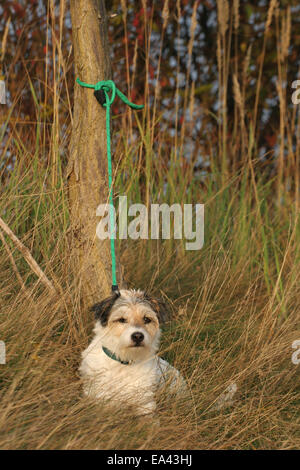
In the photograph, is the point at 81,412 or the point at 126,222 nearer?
the point at 81,412

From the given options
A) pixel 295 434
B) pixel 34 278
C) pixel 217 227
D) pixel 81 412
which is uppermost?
pixel 217 227

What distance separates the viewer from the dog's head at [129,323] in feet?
10.8

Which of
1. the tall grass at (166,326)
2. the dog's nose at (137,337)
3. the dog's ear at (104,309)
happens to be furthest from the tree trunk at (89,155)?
the dog's nose at (137,337)

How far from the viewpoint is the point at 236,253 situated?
16.1ft

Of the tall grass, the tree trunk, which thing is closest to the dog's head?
the tall grass

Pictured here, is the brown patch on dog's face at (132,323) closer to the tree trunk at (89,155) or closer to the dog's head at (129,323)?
the dog's head at (129,323)

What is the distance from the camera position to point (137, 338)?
3256 millimetres

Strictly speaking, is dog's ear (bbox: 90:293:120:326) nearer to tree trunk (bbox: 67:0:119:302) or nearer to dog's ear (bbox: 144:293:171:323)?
dog's ear (bbox: 144:293:171:323)

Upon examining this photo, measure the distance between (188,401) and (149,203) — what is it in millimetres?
2051

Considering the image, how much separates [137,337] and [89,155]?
1.29 meters

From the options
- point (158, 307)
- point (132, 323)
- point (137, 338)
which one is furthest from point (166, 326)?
point (137, 338)

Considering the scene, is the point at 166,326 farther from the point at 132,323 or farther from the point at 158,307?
the point at 132,323

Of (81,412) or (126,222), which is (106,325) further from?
(126,222)
